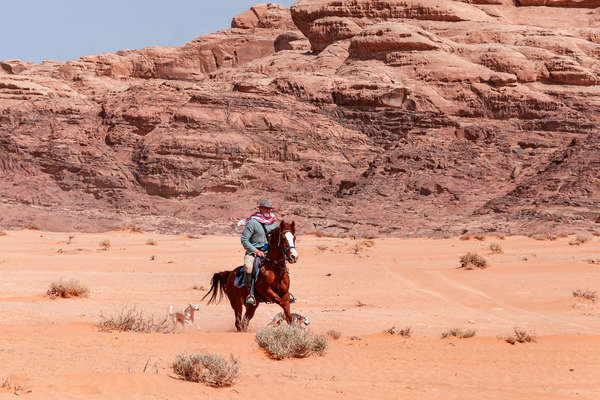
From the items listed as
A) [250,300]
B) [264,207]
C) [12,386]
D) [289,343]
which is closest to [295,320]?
[250,300]

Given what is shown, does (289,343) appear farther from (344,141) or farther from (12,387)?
(344,141)

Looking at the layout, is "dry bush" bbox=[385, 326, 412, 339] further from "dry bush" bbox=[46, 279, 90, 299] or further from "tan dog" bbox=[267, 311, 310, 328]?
"dry bush" bbox=[46, 279, 90, 299]

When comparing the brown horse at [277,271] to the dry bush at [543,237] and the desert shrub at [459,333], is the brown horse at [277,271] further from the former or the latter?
the dry bush at [543,237]

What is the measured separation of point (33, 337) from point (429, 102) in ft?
152

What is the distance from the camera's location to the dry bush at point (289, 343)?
9.15 metres

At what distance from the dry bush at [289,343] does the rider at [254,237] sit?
169cm

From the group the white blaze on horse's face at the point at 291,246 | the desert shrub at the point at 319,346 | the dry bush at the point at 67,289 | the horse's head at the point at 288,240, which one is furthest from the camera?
the dry bush at the point at 67,289

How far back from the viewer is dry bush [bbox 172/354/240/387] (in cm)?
713

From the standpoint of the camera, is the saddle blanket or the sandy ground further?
the saddle blanket

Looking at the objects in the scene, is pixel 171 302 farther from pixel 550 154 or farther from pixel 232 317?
pixel 550 154

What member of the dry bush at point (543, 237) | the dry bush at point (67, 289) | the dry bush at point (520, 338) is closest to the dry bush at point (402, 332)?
the dry bush at point (520, 338)

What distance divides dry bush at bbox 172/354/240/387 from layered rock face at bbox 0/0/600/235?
32172mm

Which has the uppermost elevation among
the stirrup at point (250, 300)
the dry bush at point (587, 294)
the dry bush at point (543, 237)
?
the stirrup at point (250, 300)

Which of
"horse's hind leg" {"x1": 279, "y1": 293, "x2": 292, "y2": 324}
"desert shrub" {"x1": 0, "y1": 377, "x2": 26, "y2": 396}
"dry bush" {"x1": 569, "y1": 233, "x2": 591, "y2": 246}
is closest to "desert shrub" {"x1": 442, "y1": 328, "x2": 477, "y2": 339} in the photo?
"horse's hind leg" {"x1": 279, "y1": 293, "x2": 292, "y2": 324}
